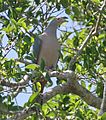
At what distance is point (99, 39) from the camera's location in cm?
451

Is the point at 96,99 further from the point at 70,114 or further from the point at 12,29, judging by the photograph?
the point at 12,29

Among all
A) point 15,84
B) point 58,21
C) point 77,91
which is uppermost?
point 58,21

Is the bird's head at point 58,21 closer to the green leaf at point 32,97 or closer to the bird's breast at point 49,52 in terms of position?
the bird's breast at point 49,52

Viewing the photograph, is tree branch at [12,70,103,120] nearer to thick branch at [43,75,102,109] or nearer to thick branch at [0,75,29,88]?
thick branch at [43,75,102,109]

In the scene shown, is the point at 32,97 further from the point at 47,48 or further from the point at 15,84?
the point at 47,48

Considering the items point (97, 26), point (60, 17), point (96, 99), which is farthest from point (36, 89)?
point (60, 17)

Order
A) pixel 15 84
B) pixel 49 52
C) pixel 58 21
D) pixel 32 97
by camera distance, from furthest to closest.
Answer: pixel 58 21
pixel 49 52
pixel 15 84
pixel 32 97

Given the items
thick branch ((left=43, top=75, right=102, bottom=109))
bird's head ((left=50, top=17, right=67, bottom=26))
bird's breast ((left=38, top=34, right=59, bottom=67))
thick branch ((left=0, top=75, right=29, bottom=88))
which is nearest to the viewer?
thick branch ((left=0, top=75, right=29, bottom=88))

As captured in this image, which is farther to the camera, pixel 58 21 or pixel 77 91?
pixel 58 21

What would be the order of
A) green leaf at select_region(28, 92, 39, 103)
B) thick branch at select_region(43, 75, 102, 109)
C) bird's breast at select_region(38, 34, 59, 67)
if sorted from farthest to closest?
bird's breast at select_region(38, 34, 59, 67) → thick branch at select_region(43, 75, 102, 109) → green leaf at select_region(28, 92, 39, 103)

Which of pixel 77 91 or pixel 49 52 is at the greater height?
pixel 49 52

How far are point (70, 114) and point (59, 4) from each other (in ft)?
4.99

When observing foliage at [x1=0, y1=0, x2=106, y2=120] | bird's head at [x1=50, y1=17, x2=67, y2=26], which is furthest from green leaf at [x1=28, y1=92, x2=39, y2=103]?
bird's head at [x1=50, y1=17, x2=67, y2=26]

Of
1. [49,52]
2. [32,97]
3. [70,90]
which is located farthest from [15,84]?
[49,52]
